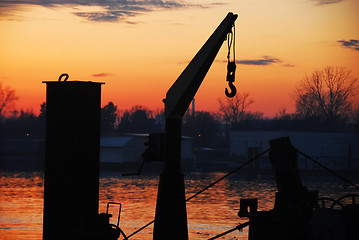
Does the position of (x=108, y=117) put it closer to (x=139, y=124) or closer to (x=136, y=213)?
(x=139, y=124)

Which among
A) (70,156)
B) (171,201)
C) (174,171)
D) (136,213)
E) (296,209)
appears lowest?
(136,213)

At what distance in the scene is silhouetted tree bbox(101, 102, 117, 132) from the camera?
15648cm

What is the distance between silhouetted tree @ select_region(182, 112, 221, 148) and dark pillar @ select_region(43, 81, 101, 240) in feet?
416

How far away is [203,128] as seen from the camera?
486 ft

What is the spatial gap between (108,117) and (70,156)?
481 ft

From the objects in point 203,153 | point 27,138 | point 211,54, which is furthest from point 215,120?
point 211,54

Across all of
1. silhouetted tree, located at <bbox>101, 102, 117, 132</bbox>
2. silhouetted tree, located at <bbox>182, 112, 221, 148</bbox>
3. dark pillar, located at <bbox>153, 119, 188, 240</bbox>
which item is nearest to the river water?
dark pillar, located at <bbox>153, 119, 188, 240</bbox>

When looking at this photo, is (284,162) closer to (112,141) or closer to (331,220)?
(331,220)

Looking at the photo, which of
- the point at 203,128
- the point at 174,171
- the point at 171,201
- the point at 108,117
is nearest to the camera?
the point at 171,201

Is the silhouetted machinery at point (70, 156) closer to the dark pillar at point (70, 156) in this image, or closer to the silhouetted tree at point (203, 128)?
the dark pillar at point (70, 156)

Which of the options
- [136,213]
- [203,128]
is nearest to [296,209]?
[136,213]

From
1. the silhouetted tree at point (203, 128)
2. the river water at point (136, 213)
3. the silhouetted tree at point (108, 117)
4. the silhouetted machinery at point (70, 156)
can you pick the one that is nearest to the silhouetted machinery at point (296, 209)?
the silhouetted machinery at point (70, 156)

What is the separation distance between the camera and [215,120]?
15238 cm

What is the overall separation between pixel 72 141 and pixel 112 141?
93760 millimetres
